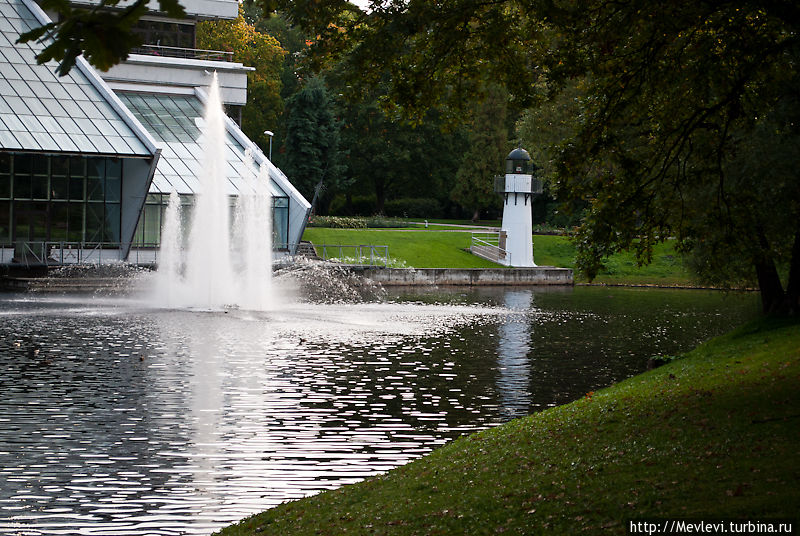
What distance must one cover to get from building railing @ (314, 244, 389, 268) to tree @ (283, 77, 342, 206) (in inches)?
437

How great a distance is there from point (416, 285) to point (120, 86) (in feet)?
63.9

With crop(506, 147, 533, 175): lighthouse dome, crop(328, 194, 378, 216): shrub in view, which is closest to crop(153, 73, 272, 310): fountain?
crop(506, 147, 533, 175): lighthouse dome

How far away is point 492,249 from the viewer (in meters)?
54.1

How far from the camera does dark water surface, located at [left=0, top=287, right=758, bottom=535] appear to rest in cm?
1014

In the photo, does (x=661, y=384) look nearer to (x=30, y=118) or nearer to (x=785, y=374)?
(x=785, y=374)

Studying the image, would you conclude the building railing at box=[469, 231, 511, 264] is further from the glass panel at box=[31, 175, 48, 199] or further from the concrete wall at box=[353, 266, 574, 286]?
the glass panel at box=[31, 175, 48, 199]

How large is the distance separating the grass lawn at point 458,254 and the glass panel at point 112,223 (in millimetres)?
12522

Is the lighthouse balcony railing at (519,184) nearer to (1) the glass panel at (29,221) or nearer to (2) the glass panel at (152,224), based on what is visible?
(2) the glass panel at (152,224)

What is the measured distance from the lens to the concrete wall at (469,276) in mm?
47094

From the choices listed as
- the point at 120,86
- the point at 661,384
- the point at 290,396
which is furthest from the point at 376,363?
the point at 120,86

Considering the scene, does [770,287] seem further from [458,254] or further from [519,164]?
[519,164]

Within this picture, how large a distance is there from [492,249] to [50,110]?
80.8 ft

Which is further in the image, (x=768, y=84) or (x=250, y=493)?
(x=768, y=84)

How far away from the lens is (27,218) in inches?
1646
